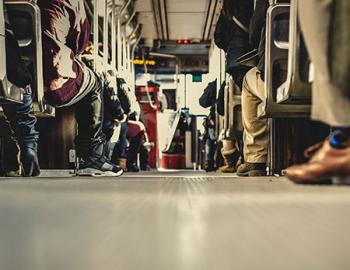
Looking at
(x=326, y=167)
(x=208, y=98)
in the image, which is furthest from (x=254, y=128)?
(x=208, y=98)

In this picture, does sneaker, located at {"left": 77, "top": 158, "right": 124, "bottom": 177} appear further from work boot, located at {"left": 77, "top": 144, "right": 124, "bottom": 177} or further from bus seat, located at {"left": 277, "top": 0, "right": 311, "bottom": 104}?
bus seat, located at {"left": 277, "top": 0, "right": 311, "bottom": 104}

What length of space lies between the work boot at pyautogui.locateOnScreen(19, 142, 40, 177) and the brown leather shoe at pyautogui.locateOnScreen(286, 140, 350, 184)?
1942 mm

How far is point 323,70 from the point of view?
144cm

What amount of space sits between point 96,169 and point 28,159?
61 cm

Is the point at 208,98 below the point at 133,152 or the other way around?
the other way around

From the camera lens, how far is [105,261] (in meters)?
0.73

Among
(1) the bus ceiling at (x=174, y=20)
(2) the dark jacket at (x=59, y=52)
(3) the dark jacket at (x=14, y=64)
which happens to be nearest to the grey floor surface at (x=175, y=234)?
(3) the dark jacket at (x=14, y=64)

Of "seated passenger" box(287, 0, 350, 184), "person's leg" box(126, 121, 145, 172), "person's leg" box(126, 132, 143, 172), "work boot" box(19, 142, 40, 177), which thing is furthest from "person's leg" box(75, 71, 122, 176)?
"person's leg" box(126, 132, 143, 172)

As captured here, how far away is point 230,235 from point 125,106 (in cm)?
458

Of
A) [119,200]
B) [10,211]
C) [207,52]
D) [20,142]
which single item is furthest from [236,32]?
[207,52]

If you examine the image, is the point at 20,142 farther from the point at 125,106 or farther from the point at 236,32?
the point at 125,106

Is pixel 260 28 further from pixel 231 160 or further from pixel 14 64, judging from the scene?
pixel 231 160

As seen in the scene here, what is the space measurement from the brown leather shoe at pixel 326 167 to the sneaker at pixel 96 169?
2091 mm

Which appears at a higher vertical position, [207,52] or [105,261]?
[207,52]
